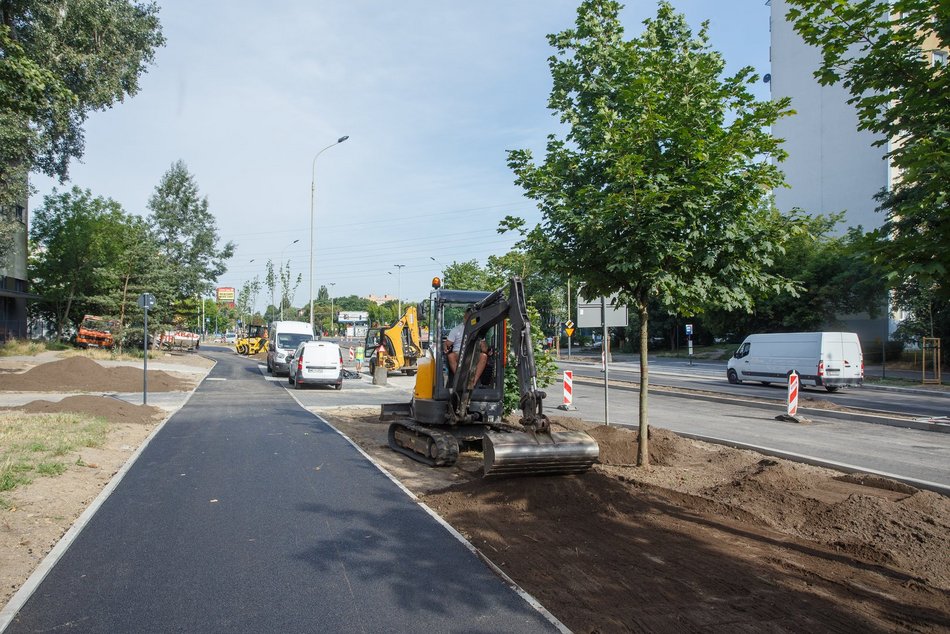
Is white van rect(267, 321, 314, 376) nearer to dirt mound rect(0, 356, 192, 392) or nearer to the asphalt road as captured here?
dirt mound rect(0, 356, 192, 392)

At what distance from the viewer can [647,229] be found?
7758mm

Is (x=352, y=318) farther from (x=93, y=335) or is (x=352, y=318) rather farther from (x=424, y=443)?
(x=424, y=443)

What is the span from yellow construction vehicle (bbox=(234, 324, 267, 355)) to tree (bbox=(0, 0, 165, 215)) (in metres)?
26.3

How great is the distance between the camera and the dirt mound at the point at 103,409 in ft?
48.3

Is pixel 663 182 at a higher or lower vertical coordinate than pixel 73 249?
lower

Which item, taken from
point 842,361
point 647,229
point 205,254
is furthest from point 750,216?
point 205,254

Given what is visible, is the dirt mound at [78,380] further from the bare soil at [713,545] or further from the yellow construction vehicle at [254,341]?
the yellow construction vehicle at [254,341]

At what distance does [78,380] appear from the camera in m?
23.1

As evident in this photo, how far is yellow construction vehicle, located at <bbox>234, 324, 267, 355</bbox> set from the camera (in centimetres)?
5522

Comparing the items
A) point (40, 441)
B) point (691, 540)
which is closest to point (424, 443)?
point (691, 540)

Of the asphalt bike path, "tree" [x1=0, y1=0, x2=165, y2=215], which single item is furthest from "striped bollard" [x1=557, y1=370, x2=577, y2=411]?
"tree" [x1=0, y1=0, x2=165, y2=215]

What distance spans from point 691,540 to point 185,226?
6829 cm

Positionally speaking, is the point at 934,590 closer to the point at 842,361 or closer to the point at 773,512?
Answer: the point at 773,512

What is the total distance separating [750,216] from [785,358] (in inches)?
788
